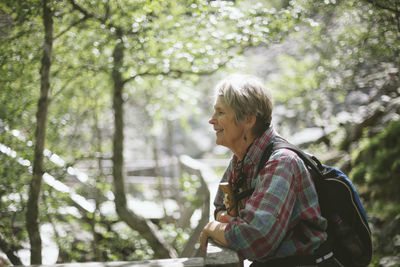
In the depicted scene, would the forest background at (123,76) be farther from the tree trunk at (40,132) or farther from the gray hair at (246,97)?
the gray hair at (246,97)

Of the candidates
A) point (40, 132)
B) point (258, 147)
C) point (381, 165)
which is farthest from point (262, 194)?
point (381, 165)

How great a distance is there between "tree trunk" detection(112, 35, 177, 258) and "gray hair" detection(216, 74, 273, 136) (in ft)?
10.7

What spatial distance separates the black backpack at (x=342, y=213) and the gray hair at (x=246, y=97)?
26 cm

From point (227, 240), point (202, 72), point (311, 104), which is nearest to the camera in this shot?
point (227, 240)

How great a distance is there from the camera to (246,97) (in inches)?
77.7

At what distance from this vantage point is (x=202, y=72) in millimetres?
4898

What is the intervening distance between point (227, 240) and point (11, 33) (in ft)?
9.83

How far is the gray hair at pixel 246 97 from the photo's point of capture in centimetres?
197

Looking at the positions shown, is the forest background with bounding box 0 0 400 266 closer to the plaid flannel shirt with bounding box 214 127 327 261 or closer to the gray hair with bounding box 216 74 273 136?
the gray hair with bounding box 216 74 273 136

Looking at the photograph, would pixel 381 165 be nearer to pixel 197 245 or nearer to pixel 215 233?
pixel 197 245

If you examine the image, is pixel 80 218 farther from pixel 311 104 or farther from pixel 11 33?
pixel 311 104

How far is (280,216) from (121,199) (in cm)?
389

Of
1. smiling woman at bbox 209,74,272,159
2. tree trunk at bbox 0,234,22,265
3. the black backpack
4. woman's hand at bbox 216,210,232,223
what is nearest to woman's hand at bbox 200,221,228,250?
woman's hand at bbox 216,210,232,223

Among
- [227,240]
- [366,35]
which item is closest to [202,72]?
[366,35]
